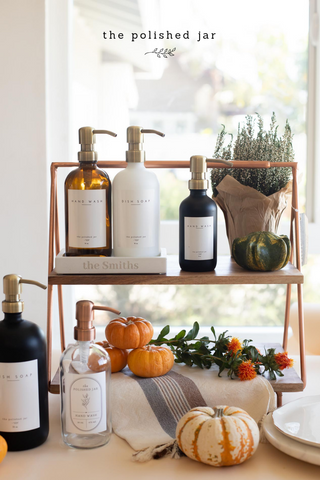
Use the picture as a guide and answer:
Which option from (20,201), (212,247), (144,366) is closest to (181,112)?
(20,201)

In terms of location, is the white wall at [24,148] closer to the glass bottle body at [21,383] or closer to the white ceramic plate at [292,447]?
the glass bottle body at [21,383]

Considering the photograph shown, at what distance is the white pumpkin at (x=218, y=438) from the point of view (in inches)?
31.3

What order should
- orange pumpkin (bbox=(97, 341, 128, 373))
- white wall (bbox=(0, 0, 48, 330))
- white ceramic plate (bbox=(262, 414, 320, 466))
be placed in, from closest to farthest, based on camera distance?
white ceramic plate (bbox=(262, 414, 320, 466))
orange pumpkin (bbox=(97, 341, 128, 373))
white wall (bbox=(0, 0, 48, 330))

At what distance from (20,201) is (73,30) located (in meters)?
0.59

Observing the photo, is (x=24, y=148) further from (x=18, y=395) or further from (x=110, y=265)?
(x=18, y=395)

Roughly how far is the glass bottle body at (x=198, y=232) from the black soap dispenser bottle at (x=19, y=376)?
0.28m

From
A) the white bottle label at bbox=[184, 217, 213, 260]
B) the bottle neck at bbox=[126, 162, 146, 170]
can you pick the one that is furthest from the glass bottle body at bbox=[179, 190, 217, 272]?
the bottle neck at bbox=[126, 162, 146, 170]

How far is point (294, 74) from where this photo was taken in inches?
69.3

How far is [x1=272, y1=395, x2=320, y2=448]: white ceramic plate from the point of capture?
0.82 m

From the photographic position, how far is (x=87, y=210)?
0.94 metres

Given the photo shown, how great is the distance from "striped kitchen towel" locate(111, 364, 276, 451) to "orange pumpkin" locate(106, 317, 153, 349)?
7cm

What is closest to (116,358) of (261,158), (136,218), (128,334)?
(128,334)

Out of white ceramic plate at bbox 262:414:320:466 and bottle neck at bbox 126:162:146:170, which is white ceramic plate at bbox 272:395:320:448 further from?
bottle neck at bbox 126:162:146:170

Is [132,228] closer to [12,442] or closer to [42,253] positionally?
[12,442]
